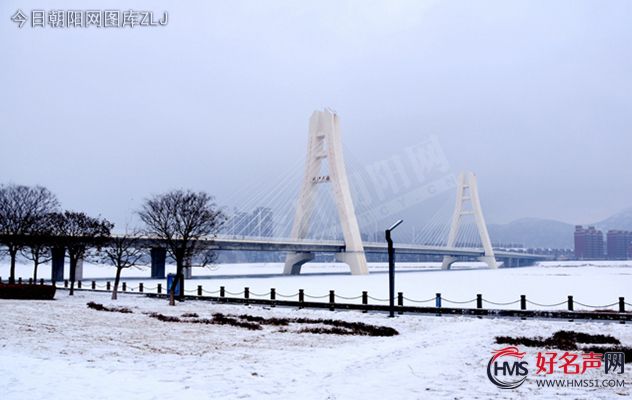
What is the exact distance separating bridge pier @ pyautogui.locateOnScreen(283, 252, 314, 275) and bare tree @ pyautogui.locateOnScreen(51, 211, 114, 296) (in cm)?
3765

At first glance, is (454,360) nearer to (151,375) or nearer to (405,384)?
(405,384)

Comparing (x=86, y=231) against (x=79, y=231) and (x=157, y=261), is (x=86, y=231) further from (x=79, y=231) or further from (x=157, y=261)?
(x=157, y=261)

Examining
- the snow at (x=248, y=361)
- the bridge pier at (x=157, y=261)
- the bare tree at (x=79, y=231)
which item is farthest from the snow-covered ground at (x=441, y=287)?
the snow at (x=248, y=361)

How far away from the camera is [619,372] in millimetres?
9695

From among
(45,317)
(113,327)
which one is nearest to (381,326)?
(113,327)

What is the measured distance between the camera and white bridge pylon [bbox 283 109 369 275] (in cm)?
6397

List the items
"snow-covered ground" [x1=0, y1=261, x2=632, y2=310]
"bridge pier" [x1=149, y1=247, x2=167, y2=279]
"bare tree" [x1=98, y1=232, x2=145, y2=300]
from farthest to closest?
"bridge pier" [x1=149, y1=247, x2=167, y2=279] < "snow-covered ground" [x1=0, y1=261, x2=632, y2=310] < "bare tree" [x1=98, y1=232, x2=145, y2=300]

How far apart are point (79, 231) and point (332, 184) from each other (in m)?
32.3

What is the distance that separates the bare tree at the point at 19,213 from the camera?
119 feet

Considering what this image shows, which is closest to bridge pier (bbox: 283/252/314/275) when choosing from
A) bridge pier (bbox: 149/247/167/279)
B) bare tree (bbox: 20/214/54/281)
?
bridge pier (bbox: 149/247/167/279)

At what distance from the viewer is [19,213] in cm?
4428

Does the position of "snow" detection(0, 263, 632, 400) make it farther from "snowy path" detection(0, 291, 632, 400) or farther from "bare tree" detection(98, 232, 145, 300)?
"bare tree" detection(98, 232, 145, 300)

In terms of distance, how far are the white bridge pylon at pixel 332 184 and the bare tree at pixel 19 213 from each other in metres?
27.1

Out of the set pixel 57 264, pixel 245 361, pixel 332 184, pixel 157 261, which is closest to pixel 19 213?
pixel 57 264
